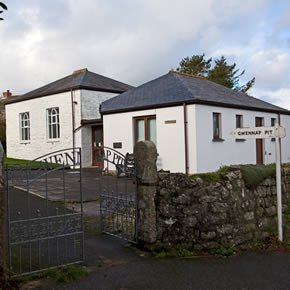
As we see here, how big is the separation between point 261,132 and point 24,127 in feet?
77.1

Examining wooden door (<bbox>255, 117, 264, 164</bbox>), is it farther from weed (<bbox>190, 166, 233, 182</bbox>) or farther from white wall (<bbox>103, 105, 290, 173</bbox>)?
weed (<bbox>190, 166, 233, 182</bbox>)

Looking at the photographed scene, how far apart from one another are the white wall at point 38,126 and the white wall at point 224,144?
347 inches

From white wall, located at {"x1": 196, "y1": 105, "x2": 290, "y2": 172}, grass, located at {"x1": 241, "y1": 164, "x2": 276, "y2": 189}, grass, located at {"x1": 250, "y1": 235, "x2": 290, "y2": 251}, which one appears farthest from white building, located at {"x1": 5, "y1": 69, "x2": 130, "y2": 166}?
grass, located at {"x1": 250, "y1": 235, "x2": 290, "y2": 251}

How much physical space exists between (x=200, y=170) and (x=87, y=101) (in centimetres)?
953

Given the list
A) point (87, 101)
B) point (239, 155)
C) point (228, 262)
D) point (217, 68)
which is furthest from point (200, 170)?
point (217, 68)

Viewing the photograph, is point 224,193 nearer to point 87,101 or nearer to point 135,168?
point 135,168

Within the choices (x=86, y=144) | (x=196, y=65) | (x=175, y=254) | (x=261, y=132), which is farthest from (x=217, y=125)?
(x=196, y=65)

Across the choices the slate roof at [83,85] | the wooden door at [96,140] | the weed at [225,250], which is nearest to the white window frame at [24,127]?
the slate roof at [83,85]

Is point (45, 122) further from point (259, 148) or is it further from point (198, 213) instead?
point (198, 213)

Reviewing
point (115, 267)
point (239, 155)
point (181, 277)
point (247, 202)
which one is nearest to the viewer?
point (181, 277)

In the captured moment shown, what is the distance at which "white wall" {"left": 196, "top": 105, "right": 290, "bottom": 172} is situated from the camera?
17.5 metres

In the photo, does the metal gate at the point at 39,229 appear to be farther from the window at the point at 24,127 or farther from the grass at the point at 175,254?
the window at the point at 24,127

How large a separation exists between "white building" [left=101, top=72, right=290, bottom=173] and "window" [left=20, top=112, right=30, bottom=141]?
8.96 m

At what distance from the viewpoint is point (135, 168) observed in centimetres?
696
